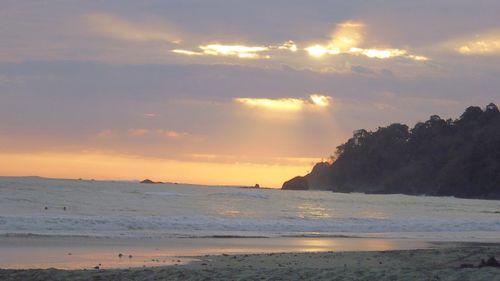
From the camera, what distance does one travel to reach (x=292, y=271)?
15562 mm

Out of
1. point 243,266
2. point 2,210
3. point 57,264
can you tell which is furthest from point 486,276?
point 2,210

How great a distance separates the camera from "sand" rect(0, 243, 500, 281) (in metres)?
14.5

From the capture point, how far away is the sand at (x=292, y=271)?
1450 cm

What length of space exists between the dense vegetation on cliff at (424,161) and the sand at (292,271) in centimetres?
12240

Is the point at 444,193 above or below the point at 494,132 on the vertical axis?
below

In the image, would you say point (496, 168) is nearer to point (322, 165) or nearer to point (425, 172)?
point (425, 172)

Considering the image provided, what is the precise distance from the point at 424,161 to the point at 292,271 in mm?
151585

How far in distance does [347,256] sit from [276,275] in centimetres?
598

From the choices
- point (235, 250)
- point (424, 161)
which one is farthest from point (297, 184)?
point (235, 250)

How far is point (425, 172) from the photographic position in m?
160

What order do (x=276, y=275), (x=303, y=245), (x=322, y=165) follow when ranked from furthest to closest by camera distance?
(x=322, y=165) → (x=303, y=245) → (x=276, y=275)

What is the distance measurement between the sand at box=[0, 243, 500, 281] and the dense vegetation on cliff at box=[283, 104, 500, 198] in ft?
402

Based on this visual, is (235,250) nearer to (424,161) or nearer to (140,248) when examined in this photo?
(140,248)

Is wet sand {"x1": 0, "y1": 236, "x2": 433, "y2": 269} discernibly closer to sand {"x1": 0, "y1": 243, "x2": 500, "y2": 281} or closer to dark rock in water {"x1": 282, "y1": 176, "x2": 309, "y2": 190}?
sand {"x1": 0, "y1": 243, "x2": 500, "y2": 281}
